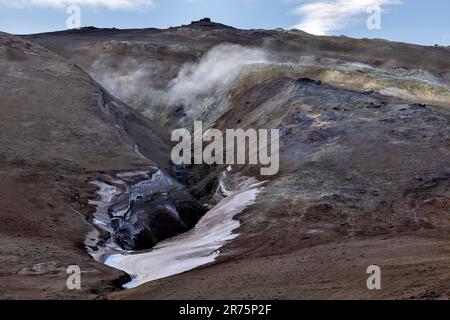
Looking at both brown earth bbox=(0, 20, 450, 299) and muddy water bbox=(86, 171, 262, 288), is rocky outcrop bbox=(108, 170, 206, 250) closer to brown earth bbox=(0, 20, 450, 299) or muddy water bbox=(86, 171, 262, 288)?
muddy water bbox=(86, 171, 262, 288)

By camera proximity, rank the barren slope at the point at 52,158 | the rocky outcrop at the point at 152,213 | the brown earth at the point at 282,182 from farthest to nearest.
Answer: the rocky outcrop at the point at 152,213 < the barren slope at the point at 52,158 < the brown earth at the point at 282,182

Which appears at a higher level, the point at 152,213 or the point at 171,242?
the point at 152,213

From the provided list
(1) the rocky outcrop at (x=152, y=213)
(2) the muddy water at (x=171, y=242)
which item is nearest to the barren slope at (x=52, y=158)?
(2) the muddy water at (x=171, y=242)

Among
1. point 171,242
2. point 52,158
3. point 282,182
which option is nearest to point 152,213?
point 171,242

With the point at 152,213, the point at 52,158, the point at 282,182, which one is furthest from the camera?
the point at 52,158

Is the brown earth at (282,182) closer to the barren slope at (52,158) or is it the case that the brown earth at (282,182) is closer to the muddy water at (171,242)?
the barren slope at (52,158)

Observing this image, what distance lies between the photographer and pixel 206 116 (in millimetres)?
45844

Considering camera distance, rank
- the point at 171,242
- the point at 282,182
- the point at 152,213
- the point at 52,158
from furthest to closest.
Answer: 1. the point at 52,158
2. the point at 152,213
3. the point at 282,182
4. the point at 171,242

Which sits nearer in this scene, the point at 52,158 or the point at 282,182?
the point at 282,182

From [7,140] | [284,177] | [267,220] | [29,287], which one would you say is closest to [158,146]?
[7,140]

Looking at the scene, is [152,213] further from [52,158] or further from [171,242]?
[52,158]

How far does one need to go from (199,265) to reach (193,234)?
198 inches

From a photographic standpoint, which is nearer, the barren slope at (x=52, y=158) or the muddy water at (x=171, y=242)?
the barren slope at (x=52, y=158)

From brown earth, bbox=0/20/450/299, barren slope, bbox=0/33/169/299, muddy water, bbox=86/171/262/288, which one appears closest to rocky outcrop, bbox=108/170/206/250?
muddy water, bbox=86/171/262/288
